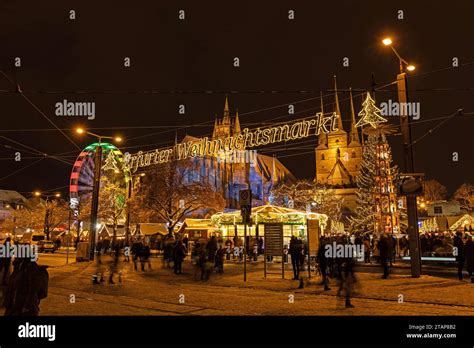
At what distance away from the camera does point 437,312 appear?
10.1 meters

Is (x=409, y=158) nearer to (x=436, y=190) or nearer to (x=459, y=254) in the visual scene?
(x=459, y=254)

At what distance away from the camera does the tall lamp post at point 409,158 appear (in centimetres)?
1703

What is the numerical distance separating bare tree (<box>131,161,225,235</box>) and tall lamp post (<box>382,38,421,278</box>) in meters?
29.0

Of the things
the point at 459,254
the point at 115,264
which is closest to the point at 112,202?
the point at 115,264

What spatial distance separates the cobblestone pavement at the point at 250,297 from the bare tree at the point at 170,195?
25827 mm

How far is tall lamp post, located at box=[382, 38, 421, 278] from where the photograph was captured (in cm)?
1703

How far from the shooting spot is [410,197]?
690 inches

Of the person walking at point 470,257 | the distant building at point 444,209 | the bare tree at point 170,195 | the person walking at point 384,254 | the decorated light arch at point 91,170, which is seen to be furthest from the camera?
the bare tree at point 170,195

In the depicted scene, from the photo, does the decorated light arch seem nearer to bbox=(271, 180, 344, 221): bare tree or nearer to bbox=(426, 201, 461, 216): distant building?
bbox=(426, 201, 461, 216): distant building

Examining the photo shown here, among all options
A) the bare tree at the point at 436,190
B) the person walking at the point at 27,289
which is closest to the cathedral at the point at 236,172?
the bare tree at the point at 436,190

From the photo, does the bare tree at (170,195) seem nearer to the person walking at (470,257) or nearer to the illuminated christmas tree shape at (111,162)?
the illuminated christmas tree shape at (111,162)

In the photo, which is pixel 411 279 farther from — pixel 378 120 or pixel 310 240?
pixel 378 120
